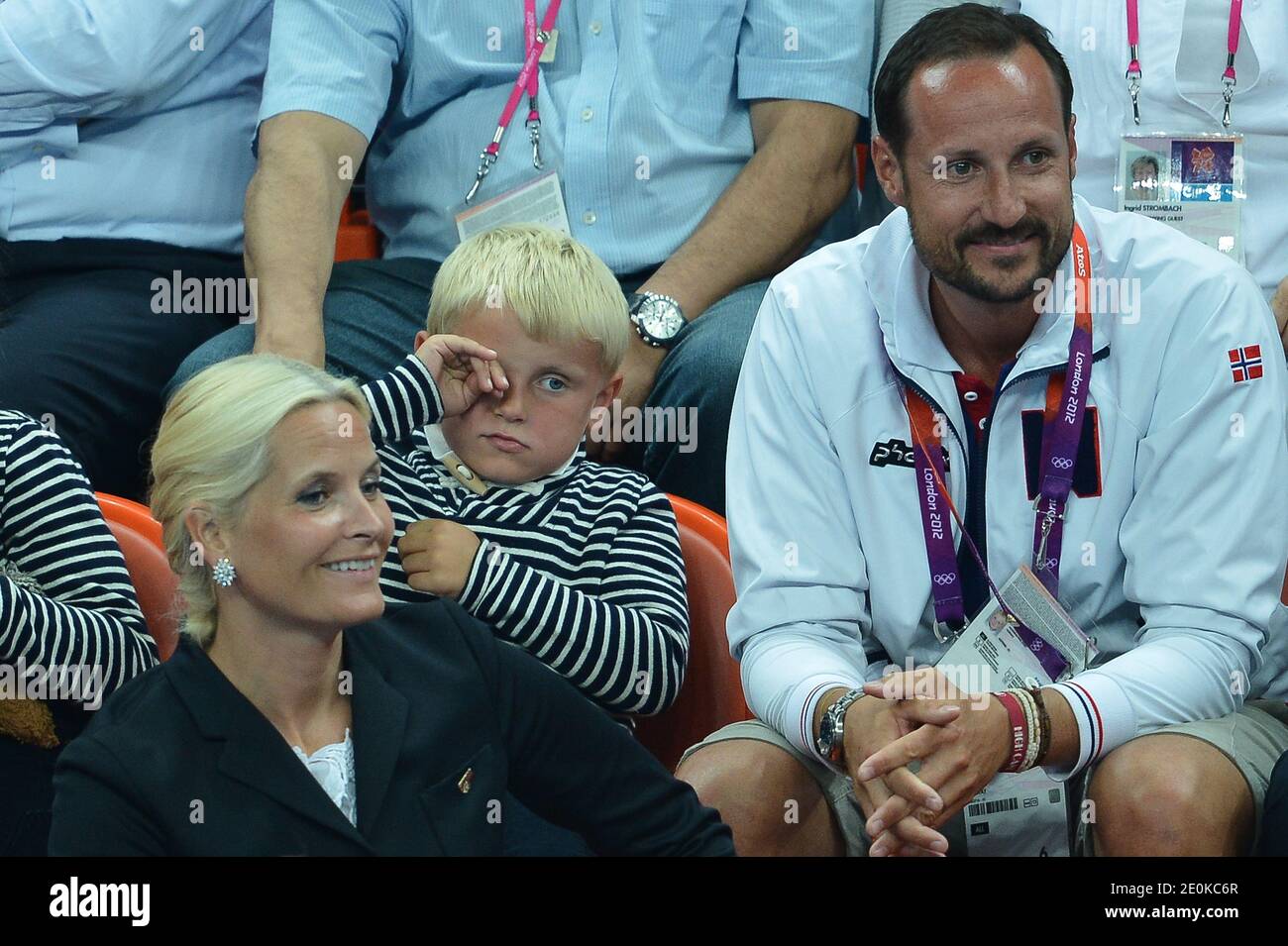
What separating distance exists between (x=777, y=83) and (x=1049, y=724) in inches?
52.5

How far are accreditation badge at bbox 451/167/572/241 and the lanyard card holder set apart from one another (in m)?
1.07

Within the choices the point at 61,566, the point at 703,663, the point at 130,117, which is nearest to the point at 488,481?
the point at 703,663

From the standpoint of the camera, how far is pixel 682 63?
277 centimetres

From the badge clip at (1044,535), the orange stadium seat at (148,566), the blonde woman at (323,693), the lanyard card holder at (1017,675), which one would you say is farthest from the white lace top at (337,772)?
the badge clip at (1044,535)

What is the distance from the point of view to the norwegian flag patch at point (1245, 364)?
196cm

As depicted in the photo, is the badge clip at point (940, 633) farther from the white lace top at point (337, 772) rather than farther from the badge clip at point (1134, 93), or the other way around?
the badge clip at point (1134, 93)

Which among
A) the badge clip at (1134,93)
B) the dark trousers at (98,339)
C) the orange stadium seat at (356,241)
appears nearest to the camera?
the dark trousers at (98,339)

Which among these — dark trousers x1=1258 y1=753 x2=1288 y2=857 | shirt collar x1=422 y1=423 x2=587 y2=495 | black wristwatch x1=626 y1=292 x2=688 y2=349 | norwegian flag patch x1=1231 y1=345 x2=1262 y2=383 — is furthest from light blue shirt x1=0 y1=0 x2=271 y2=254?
dark trousers x1=1258 y1=753 x2=1288 y2=857

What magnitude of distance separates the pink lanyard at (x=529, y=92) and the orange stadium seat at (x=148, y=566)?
862 millimetres

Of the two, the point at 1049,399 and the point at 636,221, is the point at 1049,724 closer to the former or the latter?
the point at 1049,399
